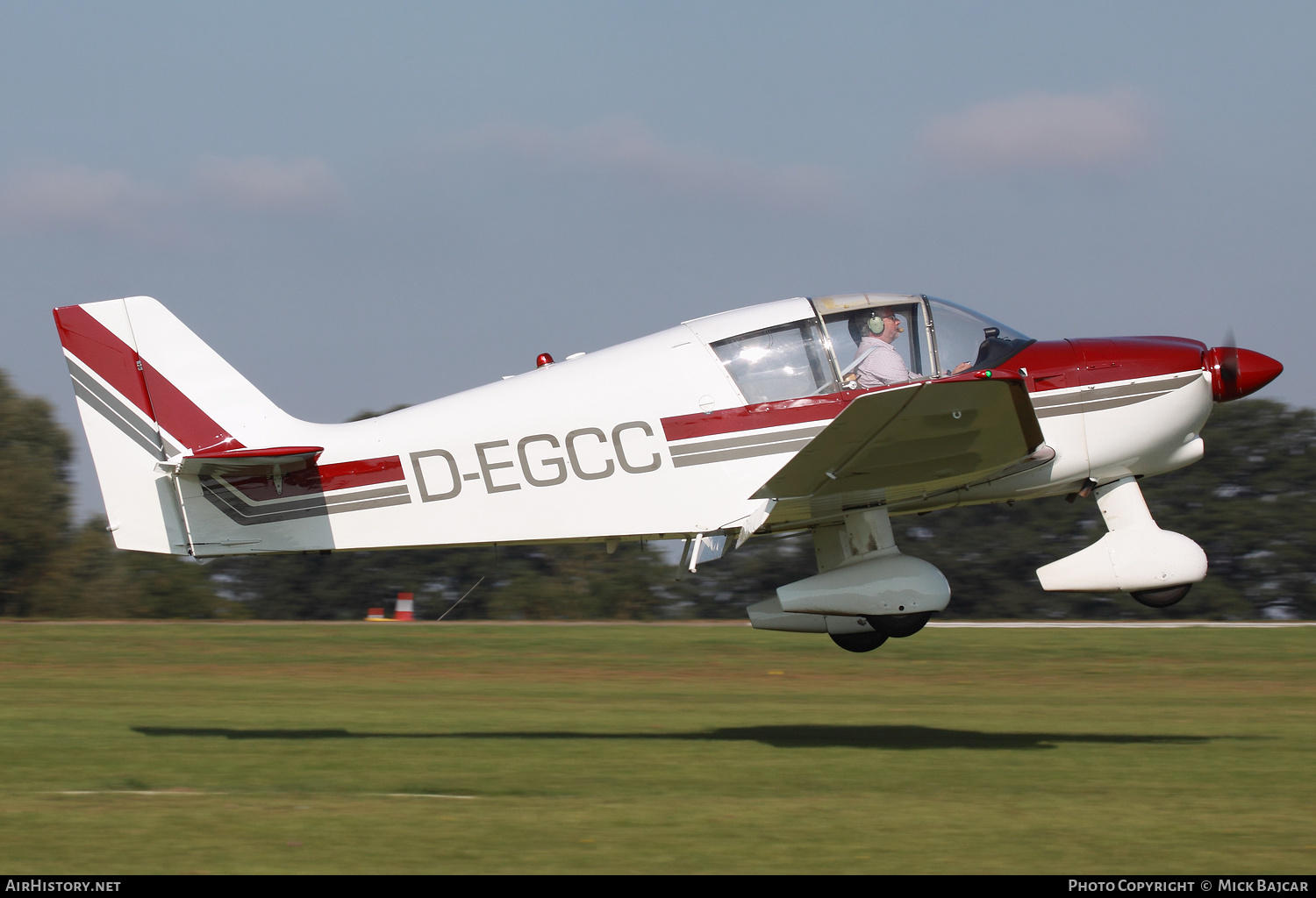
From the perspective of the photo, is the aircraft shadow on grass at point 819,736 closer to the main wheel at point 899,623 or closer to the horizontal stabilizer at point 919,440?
the main wheel at point 899,623

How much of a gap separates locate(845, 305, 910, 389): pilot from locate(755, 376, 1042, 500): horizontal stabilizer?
0.55 metres

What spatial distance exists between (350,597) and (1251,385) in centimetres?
3192

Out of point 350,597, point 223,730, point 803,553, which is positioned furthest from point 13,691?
point 803,553

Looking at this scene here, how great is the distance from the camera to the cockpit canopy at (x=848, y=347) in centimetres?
823

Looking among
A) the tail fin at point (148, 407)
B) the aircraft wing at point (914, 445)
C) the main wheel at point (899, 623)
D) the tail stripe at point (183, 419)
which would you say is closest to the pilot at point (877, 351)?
the aircraft wing at point (914, 445)

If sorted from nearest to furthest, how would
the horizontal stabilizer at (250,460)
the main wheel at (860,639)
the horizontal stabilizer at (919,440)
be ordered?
1. the horizontal stabilizer at (919,440)
2. the horizontal stabilizer at (250,460)
3. the main wheel at (860,639)

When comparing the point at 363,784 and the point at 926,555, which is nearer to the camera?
the point at 363,784

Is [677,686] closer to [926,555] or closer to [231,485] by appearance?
[231,485]

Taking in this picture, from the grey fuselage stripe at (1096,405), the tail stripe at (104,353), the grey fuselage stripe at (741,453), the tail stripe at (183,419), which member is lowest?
the grey fuselage stripe at (1096,405)

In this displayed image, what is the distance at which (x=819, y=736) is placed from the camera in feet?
34.5

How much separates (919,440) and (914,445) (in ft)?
0.22

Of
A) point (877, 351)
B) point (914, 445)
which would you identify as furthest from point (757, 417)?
point (914, 445)

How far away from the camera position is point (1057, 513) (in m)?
36.6

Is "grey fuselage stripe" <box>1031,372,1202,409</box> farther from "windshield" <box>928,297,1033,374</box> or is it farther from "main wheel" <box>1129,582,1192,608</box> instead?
"main wheel" <box>1129,582,1192,608</box>
